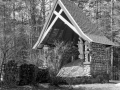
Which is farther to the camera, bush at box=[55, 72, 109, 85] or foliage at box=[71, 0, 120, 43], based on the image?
foliage at box=[71, 0, 120, 43]

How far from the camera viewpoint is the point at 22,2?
33.8 m

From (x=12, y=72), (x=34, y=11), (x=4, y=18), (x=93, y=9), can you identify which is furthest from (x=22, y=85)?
(x=93, y=9)

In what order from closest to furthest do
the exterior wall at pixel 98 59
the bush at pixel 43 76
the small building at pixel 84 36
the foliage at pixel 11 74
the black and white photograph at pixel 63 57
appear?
the foliage at pixel 11 74 → the black and white photograph at pixel 63 57 → the bush at pixel 43 76 → the small building at pixel 84 36 → the exterior wall at pixel 98 59

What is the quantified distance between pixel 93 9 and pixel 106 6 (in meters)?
3.68

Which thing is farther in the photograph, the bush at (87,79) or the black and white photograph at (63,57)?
the bush at (87,79)

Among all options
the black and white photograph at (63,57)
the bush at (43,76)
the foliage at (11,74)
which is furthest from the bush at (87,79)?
the foliage at (11,74)

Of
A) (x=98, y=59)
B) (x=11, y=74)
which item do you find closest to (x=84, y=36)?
(x=98, y=59)

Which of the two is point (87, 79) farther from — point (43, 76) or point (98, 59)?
point (43, 76)

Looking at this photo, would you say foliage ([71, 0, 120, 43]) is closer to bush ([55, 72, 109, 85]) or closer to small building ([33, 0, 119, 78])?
small building ([33, 0, 119, 78])

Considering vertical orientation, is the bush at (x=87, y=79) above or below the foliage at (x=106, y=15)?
below

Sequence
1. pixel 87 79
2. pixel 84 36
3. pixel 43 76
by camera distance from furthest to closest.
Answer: pixel 84 36 → pixel 87 79 → pixel 43 76

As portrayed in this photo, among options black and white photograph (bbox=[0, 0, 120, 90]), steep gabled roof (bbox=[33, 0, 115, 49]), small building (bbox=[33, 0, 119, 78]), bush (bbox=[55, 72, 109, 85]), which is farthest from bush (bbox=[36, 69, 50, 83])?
steep gabled roof (bbox=[33, 0, 115, 49])

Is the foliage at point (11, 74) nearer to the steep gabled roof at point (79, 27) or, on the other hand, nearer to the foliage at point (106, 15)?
the steep gabled roof at point (79, 27)

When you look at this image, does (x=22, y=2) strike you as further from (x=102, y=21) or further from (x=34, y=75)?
(x=34, y=75)
